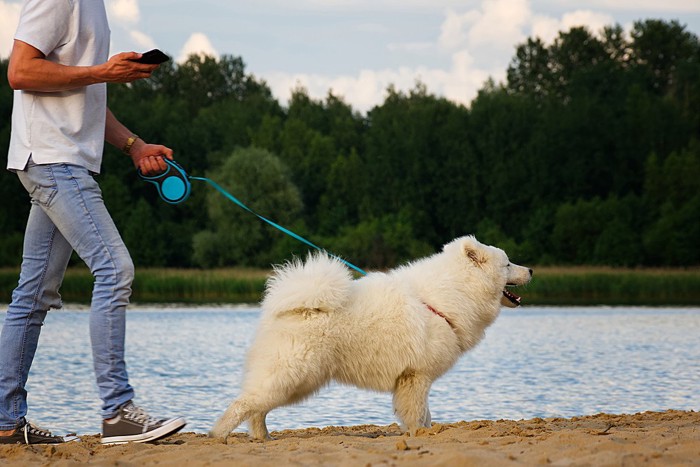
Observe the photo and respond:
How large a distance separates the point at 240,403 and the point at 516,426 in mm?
1757

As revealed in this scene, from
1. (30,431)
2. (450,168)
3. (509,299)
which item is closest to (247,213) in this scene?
(450,168)

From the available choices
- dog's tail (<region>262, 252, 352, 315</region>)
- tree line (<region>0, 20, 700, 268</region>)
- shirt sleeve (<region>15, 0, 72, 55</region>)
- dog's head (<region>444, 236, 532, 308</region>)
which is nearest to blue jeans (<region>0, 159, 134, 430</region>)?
shirt sleeve (<region>15, 0, 72, 55</region>)

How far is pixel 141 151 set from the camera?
490cm

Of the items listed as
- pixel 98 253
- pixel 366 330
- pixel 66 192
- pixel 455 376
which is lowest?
pixel 455 376

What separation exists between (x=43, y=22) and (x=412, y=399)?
9.73 feet

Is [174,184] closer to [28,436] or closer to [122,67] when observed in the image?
[122,67]

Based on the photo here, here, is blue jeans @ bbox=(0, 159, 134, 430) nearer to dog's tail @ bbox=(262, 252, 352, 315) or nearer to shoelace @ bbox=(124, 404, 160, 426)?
shoelace @ bbox=(124, 404, 160, 426)

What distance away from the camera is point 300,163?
5175 centimetres

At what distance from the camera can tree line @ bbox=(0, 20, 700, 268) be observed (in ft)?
140

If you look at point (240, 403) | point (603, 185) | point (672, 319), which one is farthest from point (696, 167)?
point (240, 403)

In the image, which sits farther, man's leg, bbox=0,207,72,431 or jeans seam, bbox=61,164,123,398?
man's leg, bbox=0,207,72,431

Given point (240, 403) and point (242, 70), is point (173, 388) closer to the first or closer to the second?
point (240, 403)

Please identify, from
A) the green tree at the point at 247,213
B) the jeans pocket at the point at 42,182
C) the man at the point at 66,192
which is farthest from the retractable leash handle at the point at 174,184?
the green tree at the point at 247,213

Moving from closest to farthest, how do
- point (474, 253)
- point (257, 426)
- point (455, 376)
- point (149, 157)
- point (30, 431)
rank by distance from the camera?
point (30, 431)
point (149, 157)
point (257, 426)
point (474, 253)
point (455, 376)
